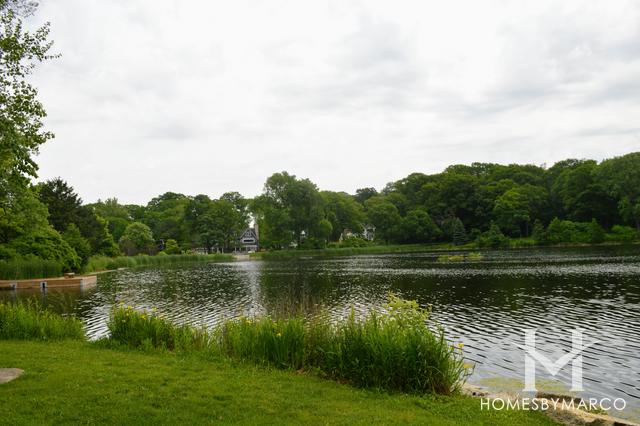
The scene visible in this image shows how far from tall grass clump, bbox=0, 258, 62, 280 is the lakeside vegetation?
27.4 metres

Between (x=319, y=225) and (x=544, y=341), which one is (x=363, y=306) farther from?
(x=319, y=225)

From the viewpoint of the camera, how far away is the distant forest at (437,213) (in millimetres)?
75938

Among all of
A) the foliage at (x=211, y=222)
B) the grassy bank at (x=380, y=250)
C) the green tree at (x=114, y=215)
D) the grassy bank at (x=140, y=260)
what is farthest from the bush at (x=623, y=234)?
the green tree at (x=114, y=215)

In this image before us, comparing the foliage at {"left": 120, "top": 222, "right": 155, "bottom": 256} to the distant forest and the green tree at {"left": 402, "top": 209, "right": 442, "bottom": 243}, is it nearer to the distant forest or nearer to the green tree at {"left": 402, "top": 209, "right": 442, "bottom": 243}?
the distant forest

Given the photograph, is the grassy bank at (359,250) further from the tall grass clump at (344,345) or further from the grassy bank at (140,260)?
the tall grass clump at (344,345)

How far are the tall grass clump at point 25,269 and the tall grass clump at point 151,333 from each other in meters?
28.6

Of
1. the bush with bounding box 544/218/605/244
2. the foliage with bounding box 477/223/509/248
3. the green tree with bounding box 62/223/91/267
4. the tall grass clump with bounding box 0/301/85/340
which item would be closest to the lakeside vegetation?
the tall grass clump with bounding box 0/301/85/340

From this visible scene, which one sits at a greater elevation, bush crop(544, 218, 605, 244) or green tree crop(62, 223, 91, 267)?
green tree crop(62, 223, 91, 267)

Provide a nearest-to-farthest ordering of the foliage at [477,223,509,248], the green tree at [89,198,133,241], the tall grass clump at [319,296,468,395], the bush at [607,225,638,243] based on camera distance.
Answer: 1. the tall grass clump at [319,296,468,395]
2. the bush at [607,225,638,243]
3. the foliage at [477,223,509,248]
4. the green tree at [89,198,133,241]

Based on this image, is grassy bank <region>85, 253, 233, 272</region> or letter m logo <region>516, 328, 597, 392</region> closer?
letter m logo <region>516, 328, 597, 392</region>

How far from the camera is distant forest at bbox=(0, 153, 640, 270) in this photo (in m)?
75.9

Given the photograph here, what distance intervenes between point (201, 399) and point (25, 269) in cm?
3517

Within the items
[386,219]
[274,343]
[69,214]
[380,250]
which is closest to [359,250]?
[380,250]

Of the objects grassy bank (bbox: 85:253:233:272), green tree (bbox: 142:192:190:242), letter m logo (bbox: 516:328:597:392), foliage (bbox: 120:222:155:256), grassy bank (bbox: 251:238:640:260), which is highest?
green tree (bbox: 142:192:190:242)
